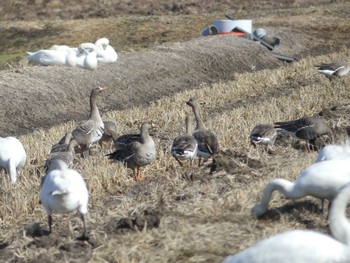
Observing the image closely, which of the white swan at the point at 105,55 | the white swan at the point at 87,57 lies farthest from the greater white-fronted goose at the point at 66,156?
the white swan at the point at 105,55

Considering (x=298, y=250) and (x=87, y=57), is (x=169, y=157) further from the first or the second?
(x=87, y=57)

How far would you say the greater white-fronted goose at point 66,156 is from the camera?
11616mm

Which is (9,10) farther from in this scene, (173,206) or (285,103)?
(173,206)

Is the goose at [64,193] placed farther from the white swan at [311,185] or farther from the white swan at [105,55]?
the white swan at [105,55]

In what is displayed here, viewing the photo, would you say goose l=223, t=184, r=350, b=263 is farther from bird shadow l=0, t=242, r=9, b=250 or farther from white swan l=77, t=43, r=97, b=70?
white swan l=77, t=43, r=97, b=70

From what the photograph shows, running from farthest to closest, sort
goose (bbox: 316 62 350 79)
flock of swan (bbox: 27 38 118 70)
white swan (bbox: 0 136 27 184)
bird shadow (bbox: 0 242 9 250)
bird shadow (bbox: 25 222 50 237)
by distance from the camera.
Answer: flock of swan (bbox: 27 38 118 70)
goose (bbox: 316 62 350 79)
white swan (bbox: 0 136 27 184)
bird shadow (bbox: 25 222 50 237)
bird shadow (bbox: 0 242 9 250)

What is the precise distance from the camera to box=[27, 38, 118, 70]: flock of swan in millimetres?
25234

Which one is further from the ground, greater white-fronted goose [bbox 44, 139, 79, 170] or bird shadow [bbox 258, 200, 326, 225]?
bird shadow [bbox 258, 200, 326, 225]

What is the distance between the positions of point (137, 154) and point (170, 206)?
218 cm

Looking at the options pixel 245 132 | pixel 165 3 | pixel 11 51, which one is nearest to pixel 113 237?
pixel 245 132

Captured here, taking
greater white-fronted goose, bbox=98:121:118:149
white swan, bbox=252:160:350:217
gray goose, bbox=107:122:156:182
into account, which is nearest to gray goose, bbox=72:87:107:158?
greater white-fronted goose, bbox=98:121:118:149

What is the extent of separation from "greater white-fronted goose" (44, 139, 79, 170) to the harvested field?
0.27 m

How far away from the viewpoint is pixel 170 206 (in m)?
9.53

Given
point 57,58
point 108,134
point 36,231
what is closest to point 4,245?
point 36,231
